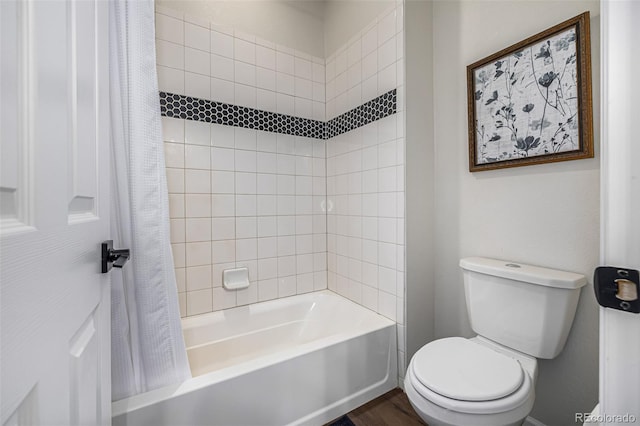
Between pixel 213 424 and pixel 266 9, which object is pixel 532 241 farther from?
pixel 266 9

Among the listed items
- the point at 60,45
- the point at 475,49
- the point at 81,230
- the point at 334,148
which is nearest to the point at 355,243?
the point at 334,148

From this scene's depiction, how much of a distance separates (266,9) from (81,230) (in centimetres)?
207

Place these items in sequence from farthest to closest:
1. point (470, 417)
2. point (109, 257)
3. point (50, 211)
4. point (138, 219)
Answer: point (138, 219), point (470, 417), point (109, 257), point (50, 211)

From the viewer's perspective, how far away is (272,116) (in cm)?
198

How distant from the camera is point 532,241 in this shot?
129cm

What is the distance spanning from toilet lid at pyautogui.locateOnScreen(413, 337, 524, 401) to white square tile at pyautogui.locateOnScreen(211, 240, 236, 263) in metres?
1.26

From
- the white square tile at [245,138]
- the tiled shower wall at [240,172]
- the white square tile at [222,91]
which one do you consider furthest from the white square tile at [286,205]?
the white square tile at [222,91]

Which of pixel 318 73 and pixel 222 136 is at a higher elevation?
pixel 318 73

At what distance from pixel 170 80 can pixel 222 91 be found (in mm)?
303

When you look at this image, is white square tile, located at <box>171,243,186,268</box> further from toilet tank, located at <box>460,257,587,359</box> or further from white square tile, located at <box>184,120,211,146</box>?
toilet tank, located at <box>460,257,587,359</box>

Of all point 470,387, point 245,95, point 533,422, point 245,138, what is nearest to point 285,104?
point 245,95

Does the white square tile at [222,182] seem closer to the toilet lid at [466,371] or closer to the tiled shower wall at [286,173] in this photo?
the tiled shower wall at [286,173]

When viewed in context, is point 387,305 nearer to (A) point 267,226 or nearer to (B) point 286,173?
(A) point 267,226

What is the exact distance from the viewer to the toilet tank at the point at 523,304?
110 centimetres
